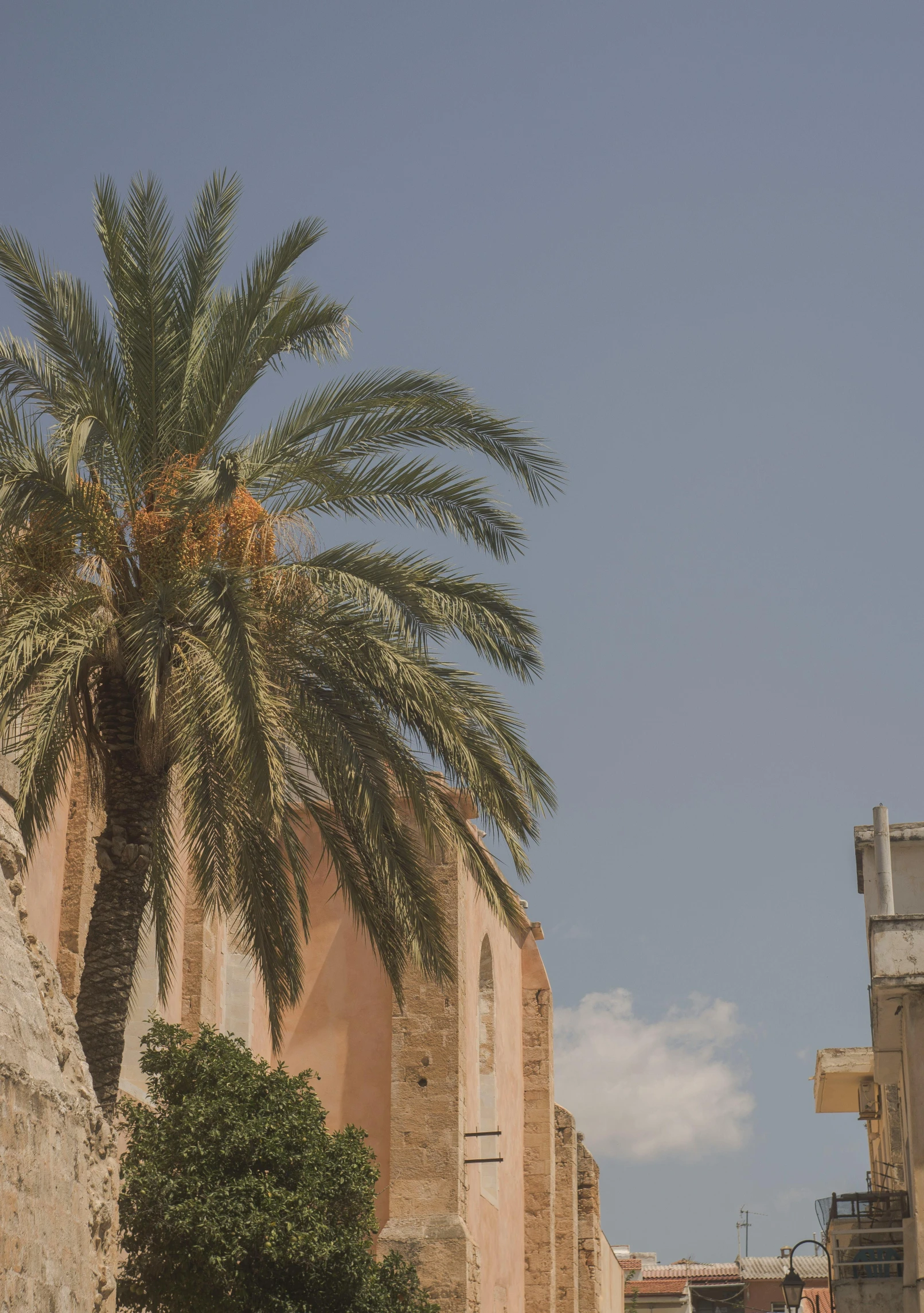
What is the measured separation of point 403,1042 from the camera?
51.3ft

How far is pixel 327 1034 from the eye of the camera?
16.3m

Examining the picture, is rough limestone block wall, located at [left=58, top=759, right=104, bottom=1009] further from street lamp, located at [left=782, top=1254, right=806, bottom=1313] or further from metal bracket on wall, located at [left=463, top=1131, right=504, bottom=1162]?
street lamp, located at [left=782, top=1254, right=806, bottom=1313]

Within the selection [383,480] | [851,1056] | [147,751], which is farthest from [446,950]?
[851,1056]

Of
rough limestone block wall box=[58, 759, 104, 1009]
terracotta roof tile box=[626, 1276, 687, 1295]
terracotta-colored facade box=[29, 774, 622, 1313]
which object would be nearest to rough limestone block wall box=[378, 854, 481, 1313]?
terracotta-colored facade box=[29, 774, 622, 1313]

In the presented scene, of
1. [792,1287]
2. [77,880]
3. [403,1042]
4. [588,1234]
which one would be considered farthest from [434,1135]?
[588,1234]

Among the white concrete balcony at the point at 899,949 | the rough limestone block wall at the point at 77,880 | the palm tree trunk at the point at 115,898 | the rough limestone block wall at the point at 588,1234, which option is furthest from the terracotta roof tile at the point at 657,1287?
the palm tree trunk at the point at 115,898

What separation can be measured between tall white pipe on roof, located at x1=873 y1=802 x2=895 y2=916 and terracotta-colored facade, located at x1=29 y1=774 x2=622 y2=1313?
4810 mm

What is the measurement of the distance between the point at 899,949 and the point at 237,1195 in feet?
23.1

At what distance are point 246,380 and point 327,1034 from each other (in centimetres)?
851

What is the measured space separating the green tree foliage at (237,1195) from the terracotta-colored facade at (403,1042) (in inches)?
70.4

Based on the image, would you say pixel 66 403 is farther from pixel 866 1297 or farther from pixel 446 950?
pixel 866 1297

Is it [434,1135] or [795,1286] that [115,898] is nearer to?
[434,1135]

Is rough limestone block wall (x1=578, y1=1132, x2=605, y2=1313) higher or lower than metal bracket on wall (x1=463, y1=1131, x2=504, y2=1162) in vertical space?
lower

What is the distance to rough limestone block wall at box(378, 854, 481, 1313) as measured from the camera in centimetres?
1466
